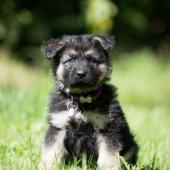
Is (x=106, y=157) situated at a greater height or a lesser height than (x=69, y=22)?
lesser

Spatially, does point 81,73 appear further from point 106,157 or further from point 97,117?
point 106,157

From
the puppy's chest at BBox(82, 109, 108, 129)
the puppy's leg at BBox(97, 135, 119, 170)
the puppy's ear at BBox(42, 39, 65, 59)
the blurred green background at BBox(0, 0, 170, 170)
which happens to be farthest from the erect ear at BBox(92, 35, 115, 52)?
the blurred green background at BBox(0, 0, 170, 170)

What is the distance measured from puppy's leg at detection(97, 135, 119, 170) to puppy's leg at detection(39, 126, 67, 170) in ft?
1.18

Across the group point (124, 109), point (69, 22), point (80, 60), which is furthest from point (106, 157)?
point (69, 22)

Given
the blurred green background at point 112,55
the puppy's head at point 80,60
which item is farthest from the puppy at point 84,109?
the blurred green background at point 112,55

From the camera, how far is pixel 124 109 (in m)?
10.3

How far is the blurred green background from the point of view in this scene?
29.7 feet

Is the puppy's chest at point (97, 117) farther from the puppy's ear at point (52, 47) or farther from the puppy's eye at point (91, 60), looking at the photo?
the puppy's ear at point (52, 47)


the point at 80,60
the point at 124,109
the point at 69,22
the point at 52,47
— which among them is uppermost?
the point at 69,22

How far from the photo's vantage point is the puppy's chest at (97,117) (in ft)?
19.6

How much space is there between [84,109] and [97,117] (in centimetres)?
18

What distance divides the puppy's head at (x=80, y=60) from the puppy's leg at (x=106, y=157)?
59cm

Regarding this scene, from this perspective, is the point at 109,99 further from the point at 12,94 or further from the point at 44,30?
the point at 44,30

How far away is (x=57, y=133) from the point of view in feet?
19.7
